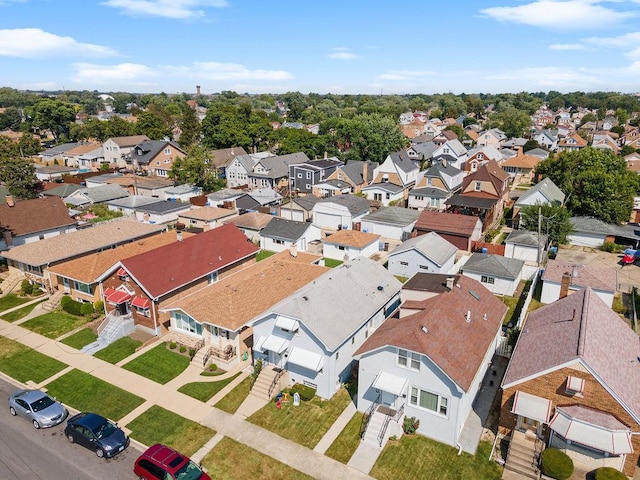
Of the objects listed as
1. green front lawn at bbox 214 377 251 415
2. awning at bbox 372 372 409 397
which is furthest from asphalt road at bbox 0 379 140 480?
awning at bbox 372 372 409 397

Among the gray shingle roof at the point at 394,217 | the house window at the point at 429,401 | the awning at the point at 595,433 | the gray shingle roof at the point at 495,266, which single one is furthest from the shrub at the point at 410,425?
the gray shingle roof at the point at 394,217

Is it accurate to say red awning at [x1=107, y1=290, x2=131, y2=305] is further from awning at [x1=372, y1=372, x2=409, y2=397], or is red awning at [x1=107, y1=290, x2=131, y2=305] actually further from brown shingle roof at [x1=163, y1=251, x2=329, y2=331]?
awning at [x1=372, y1=372, x2=409, y2=397]

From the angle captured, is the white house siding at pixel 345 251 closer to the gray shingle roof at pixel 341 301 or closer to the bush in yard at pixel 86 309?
the gray shingle roof at pixel 341 301

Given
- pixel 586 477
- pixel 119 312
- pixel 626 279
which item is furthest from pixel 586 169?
pixel 119 312

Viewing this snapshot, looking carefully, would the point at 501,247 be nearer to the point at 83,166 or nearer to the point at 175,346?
the point at 175,346

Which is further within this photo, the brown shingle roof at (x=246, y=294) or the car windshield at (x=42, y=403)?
the brown shingle roof at (x=246, y=294)

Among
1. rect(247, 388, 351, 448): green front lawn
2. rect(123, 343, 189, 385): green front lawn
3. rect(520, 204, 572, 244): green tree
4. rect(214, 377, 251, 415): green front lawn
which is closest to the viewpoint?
rect(247, 388, 351, 448): green front lawn

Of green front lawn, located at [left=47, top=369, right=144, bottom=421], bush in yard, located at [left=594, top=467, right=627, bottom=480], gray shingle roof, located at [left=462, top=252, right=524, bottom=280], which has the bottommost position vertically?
green front lawn, located at [left=47, top=369, right=144, bottom=421]
